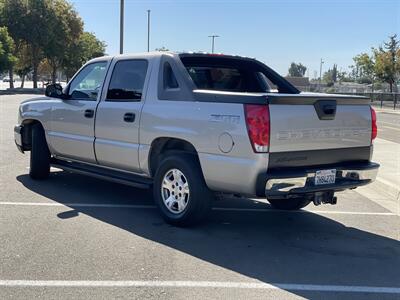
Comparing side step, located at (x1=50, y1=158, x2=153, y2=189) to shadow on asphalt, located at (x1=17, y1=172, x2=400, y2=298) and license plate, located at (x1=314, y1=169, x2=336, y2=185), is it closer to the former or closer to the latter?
shadow on asphalt, located at (x1=17, y1=172, x2=400, y2=298)

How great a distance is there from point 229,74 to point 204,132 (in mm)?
1894

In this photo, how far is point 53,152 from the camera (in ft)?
27.3

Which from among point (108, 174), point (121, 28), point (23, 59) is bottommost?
point (108, 174)

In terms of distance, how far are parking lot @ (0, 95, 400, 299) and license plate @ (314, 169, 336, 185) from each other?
2.20 ft

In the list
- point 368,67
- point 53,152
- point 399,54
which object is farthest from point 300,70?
point 53,152

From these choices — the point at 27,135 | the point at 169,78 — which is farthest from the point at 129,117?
the point at 27,135

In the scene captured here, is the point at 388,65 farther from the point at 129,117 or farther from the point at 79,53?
the point at 129,117

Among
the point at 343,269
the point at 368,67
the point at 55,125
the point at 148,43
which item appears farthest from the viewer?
the point at 368,67

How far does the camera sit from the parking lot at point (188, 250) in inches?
175

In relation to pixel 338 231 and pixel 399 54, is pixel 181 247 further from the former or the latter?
pixel 399 54

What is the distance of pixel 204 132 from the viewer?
18.9 feet

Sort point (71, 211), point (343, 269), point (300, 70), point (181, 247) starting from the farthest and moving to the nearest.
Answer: point (300, 70) → point (71, 211) → point (181, 247) → point (343, 269)

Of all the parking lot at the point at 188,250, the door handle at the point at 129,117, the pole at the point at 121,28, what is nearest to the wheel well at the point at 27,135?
the parking lot at the point at 188,250

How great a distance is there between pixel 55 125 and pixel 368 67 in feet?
203
